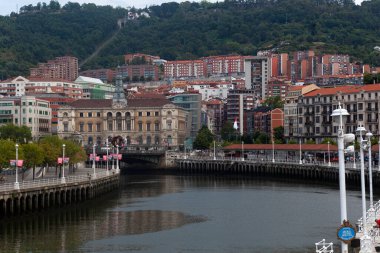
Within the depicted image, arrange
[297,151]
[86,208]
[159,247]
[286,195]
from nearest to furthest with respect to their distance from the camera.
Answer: [159,247]
[86,208]
[286,195]
[297,151]

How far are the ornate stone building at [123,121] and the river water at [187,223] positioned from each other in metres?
92.4

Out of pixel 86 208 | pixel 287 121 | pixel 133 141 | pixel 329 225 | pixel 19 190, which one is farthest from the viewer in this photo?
pixel 133 141

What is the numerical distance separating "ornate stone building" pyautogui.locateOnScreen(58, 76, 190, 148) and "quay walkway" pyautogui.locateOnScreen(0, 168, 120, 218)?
304ft

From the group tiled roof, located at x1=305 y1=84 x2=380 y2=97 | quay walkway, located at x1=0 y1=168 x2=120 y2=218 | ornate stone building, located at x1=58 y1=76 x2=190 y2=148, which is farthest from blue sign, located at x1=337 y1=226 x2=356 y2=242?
ornate stone building, located at x1=58 y1=76 x2=190 y2=148

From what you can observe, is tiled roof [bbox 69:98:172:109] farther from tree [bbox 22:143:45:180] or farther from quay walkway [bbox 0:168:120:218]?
tree [bbox 22:143:45:180]

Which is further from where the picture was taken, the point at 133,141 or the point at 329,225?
the point at 133,141

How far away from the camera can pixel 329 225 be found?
204 feet

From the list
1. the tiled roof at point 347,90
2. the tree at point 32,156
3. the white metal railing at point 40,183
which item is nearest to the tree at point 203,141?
the tiled roof at point 347,90

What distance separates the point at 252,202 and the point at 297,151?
6276cm

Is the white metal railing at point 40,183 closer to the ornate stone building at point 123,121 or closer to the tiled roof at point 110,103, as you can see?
the ornate stone building at point 123,121

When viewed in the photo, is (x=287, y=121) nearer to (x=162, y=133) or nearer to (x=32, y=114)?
(x=162, y=133)

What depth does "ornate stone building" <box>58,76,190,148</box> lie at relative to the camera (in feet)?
623

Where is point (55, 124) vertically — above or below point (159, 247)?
above

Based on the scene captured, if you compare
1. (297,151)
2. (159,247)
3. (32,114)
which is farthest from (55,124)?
(159,247)
